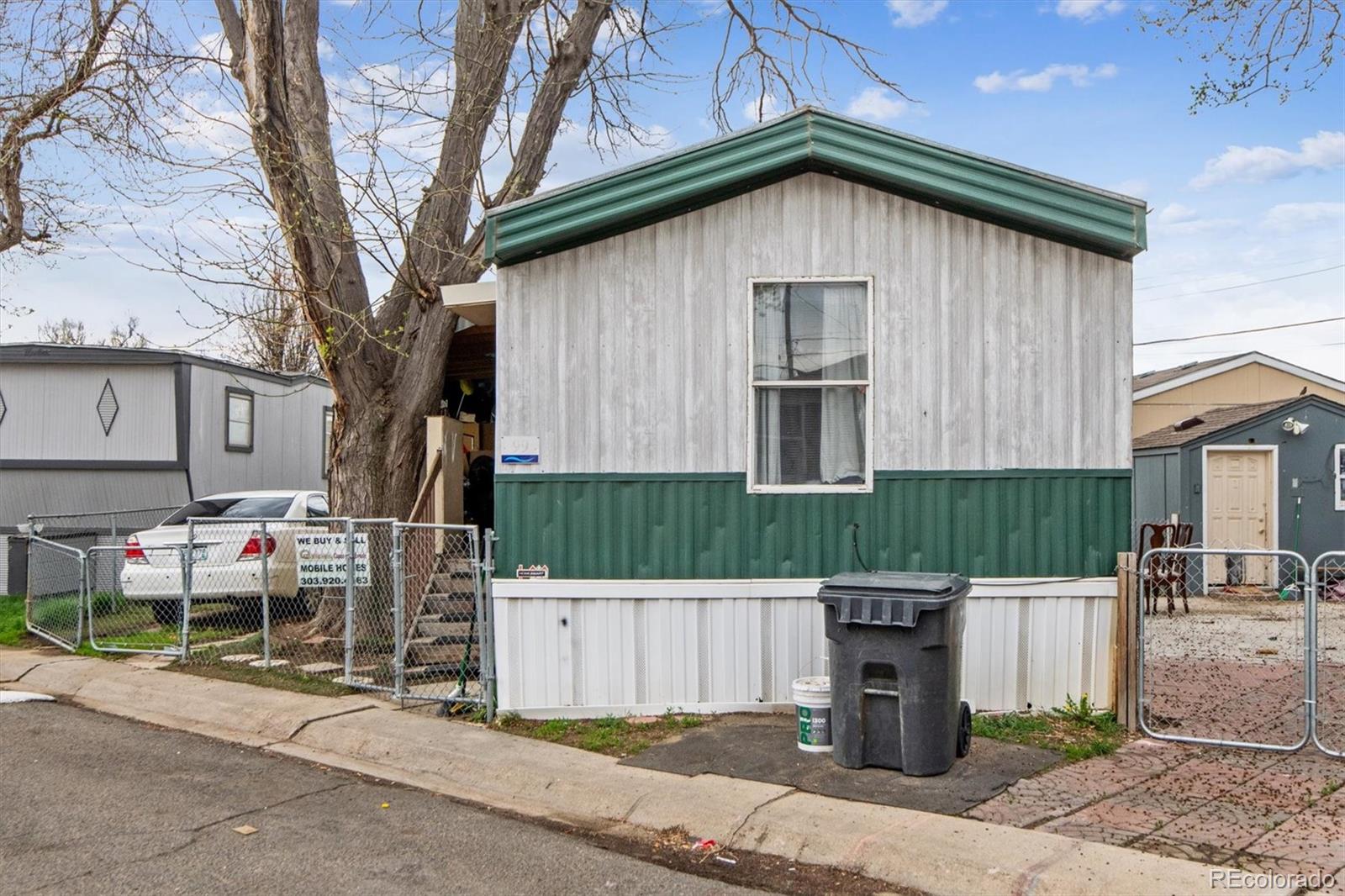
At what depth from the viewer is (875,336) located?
26.2ft

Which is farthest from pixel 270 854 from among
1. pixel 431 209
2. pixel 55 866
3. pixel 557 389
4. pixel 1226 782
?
pixel 431 209

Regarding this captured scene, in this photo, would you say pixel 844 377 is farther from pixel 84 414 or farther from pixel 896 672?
pixel 84 414

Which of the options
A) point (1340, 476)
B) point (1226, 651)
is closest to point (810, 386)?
point (1226, 651)

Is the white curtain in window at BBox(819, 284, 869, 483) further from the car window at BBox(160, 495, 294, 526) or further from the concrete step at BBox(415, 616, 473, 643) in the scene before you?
the car window at BBox(160, 495, 294, 526)

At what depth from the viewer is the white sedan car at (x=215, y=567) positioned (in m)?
11.4

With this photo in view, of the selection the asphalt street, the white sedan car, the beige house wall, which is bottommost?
the asphalt street

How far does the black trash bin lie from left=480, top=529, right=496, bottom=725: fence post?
2.49m

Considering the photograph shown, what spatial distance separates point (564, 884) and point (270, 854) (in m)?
1.48

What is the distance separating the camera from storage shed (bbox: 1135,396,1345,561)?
1650cm

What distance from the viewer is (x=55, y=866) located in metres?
5.29

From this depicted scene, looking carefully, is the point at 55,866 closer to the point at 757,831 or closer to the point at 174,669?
the point at 757,831

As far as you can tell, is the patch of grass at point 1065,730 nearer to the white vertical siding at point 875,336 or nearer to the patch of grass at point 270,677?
the white vertical siding at point 875,336

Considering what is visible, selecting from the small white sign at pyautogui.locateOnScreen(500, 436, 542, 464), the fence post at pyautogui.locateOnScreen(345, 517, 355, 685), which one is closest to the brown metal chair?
the small white sign at pyautogui.locateOnScreen(500, 436, 542, 464)

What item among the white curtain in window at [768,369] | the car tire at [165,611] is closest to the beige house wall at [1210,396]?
the white curtain in window at [768,369]
